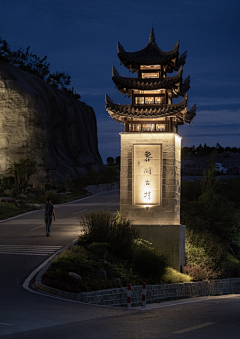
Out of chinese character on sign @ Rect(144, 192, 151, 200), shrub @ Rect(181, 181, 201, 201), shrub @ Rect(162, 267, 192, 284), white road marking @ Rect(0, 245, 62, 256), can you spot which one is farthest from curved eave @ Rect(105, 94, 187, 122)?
shrub @ Rect(181, 181, 201, 201)

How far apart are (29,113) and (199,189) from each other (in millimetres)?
21998

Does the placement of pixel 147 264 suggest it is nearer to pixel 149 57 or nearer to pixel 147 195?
pixel 147 195

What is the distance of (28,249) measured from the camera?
21.1 meters

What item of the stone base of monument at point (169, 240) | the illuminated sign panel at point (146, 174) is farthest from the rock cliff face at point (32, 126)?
the stone base of monument at point (169, 240)

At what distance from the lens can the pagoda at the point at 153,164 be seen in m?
24.4

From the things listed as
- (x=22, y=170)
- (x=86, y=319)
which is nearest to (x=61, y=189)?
(x=22, y=170)

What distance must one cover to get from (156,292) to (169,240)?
649 centimetres

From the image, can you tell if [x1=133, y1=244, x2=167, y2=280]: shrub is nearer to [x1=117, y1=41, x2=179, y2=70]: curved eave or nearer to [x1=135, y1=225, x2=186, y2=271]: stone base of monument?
[x1=135, y1=225, x2=186, y2=271]: stone base of monument

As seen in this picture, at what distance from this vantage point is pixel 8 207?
120 ft

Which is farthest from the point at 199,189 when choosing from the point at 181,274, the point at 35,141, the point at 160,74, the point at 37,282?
the point at 37,282

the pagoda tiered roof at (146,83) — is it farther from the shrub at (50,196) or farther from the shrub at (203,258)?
the shrub at (50,196)

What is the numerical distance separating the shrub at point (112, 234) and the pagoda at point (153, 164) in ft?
7.71

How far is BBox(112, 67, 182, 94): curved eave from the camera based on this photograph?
26.0m

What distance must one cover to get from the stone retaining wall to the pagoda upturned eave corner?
8.50 m
